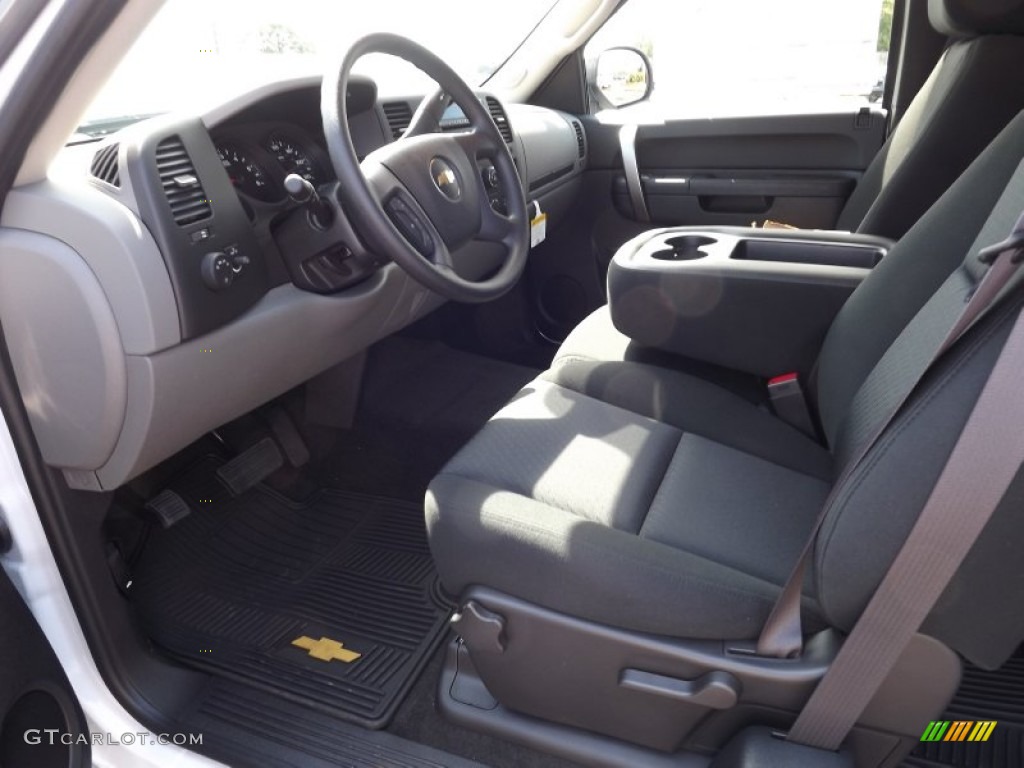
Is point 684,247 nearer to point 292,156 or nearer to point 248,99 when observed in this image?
point 292,156

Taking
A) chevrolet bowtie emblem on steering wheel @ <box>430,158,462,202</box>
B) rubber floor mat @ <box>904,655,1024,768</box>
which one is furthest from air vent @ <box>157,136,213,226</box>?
rubber floor mat @ <box>904,655,1024,768</box>

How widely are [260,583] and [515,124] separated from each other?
1.26m

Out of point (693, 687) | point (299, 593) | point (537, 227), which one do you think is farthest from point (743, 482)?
point (537, 227)

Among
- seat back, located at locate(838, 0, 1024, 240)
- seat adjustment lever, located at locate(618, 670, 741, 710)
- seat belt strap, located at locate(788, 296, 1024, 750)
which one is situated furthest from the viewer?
seat back, located at locate(838, 0, 1024, 240)

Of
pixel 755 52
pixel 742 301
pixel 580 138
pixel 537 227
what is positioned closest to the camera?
pixel 742 301

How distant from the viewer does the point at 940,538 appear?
2.50ft

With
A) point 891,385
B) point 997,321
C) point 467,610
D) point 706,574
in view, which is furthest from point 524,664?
point 997,321

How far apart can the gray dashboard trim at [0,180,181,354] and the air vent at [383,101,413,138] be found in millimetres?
739

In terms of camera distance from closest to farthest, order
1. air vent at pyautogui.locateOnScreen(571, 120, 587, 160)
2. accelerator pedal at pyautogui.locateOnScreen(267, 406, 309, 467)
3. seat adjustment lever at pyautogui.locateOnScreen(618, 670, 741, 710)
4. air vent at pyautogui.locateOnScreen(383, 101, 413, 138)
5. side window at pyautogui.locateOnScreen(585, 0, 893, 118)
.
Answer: seat adjustment lever at pyautogui.locateOnScreen(618, 670, 741, 710) < air vent at pyautogui.locateOnScreen(383, 101, 413, 138) < accelerator pedal at pyautogui.locateOnScreen(267, 406, 309, 467) < side window at pyautogui.locateOnScreen(585, 0, 893, 118) < air vent at pyautogui.locateOnScreen(571, 120, 587, 160)

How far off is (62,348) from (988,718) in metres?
1.44

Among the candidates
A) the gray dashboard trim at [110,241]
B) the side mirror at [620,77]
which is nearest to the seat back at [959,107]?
the side mirror at [620,77]

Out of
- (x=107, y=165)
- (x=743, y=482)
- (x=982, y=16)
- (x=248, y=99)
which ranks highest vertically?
(x=982, y=16)

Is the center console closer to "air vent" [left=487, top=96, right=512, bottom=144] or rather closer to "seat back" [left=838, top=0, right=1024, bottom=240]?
"seat back" [left=838, top=0, right=1024, bottom=240]

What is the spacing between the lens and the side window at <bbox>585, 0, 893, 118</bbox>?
234 centimetres
